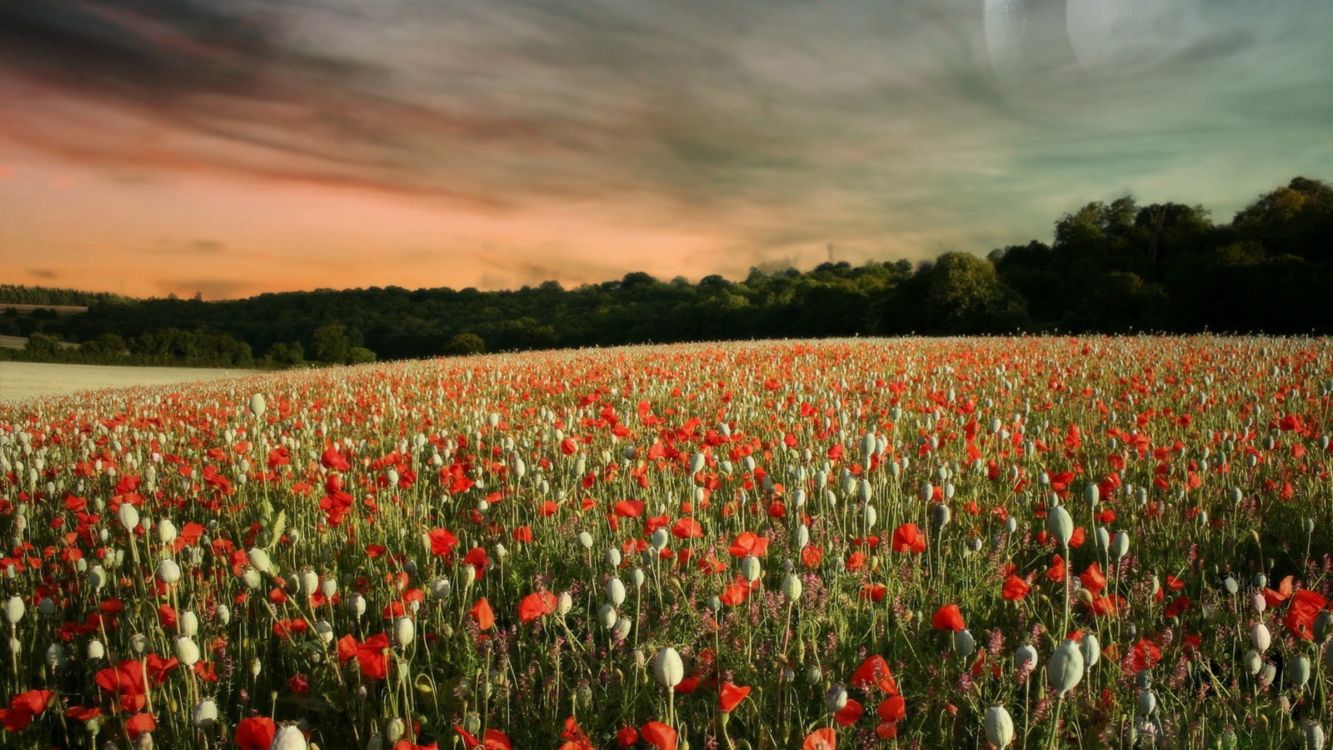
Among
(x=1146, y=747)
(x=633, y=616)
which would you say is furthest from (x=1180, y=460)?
(x=633, y=616)

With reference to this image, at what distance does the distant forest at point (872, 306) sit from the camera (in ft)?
140

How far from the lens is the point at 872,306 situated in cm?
6656

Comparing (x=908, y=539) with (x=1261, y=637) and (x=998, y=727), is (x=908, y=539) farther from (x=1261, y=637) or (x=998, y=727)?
(x=998, y=727)

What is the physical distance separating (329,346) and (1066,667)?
64695mm

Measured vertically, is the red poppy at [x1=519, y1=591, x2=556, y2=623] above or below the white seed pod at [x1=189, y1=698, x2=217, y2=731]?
above

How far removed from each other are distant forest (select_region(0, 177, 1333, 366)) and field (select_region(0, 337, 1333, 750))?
1249 inches

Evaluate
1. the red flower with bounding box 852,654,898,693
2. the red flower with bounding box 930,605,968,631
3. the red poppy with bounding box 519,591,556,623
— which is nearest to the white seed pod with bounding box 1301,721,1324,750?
the red flower with bounding box 930,605,968,631

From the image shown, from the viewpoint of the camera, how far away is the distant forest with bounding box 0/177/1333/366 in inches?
1679

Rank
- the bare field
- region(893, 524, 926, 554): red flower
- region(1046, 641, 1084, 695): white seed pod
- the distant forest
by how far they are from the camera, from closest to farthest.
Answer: region(1046, 641, 1084, 695): white seed pod < region(893, 524, 926, 554): red flower < the bare field < the distant forest

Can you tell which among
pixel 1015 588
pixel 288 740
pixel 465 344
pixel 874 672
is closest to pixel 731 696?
pixel 874 672

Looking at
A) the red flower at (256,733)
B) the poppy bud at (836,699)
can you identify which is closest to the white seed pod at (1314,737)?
the poppy bud at (836,699)

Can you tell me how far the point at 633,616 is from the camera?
3264 millimetres

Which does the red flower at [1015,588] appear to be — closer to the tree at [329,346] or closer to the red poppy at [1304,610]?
the red poppy at [1304,610]

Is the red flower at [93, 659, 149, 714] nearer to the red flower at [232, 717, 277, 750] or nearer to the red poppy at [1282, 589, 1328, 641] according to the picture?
the red flower at [232, 717, 277, 750]
